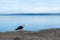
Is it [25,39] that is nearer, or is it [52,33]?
[25,39]

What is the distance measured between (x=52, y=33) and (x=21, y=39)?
183 cm

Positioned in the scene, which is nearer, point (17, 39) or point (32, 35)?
point (17, 39)

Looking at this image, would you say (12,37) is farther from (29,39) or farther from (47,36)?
(47,36)

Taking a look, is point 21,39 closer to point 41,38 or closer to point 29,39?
point 29,39

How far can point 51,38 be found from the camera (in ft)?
A: 29.9

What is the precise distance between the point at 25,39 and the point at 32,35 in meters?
0.74

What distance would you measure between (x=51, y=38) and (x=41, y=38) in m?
0.47

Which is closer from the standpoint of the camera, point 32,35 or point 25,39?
point 25,39

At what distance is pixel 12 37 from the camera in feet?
30.3

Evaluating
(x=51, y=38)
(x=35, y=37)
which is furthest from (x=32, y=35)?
(x=51, y=38)

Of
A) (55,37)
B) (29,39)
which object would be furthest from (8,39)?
(55,37)

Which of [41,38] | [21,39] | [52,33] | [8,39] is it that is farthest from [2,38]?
[52,33]

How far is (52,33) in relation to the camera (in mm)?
9797

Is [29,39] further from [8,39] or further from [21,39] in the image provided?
[8,39]
